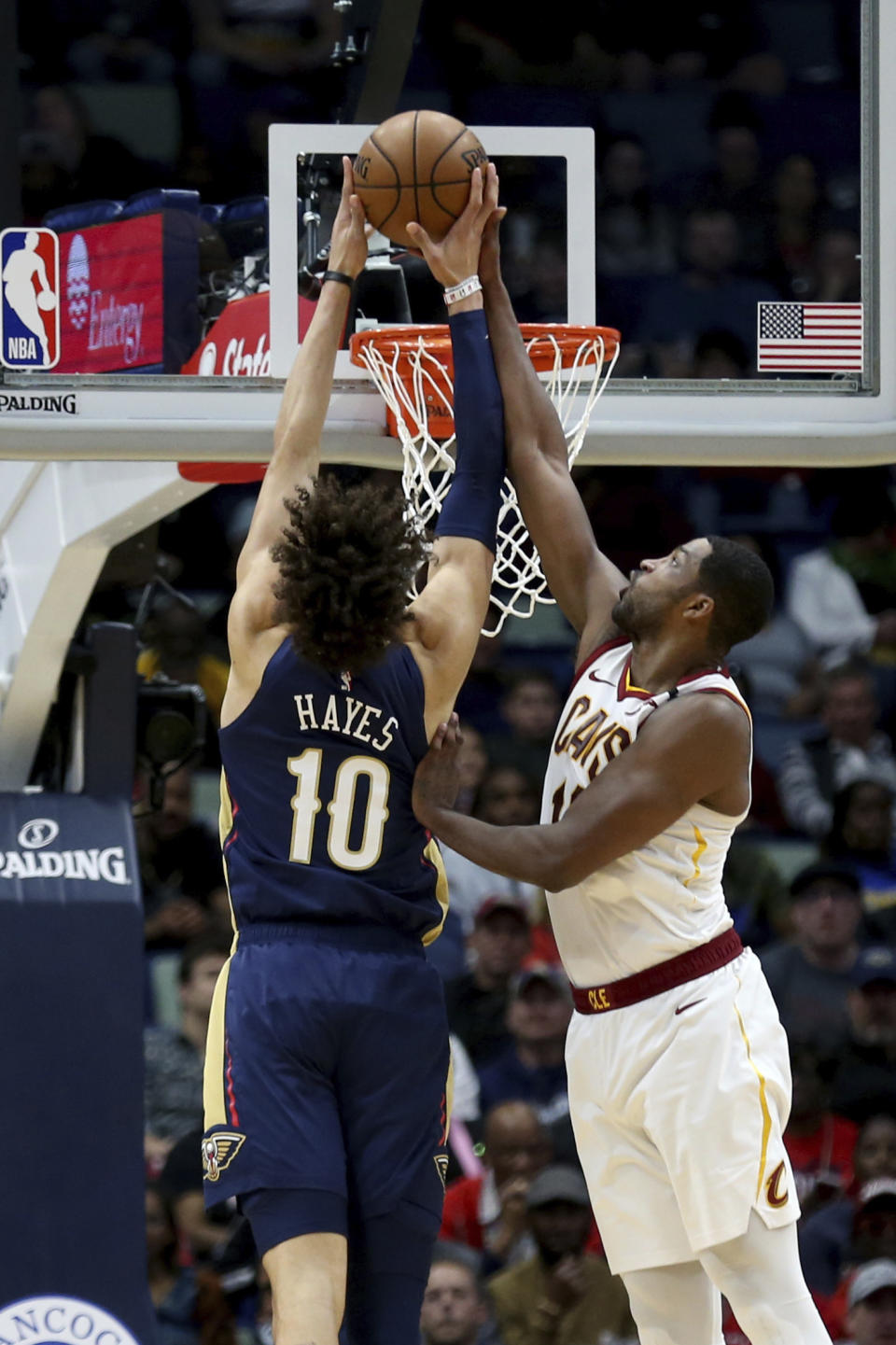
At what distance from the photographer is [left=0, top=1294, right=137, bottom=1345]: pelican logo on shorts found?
5504 mm

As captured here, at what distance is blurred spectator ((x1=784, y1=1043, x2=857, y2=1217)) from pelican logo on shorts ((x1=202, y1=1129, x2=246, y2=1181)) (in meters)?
4.02

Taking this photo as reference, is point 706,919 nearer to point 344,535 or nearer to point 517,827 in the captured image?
point 517,827

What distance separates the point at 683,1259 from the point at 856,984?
12.8ft

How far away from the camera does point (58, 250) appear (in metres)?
4.65

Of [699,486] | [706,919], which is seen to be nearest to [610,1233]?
[706,919]

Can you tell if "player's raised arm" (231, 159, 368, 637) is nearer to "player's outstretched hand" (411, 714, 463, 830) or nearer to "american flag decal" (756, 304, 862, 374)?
"player's outstretched hand" (411, 714, 463, 830)

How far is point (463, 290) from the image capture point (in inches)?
159

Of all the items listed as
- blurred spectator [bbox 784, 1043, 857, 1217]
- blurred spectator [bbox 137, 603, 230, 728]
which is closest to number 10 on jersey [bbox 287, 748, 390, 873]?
blurred spectator [bbox 784, 1043, 857, 1217]

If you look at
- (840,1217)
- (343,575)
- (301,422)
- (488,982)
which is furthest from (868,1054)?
(343,575)

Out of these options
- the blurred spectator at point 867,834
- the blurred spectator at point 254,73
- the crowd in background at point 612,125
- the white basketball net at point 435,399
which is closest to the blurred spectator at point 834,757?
the blurred spectator at point 867,834

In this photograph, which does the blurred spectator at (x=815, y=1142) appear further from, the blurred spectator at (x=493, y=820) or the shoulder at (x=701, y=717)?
the shoulder at (x=701, y=717)

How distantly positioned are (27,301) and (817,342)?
5.61 feet

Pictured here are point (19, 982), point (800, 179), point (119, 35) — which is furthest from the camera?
point (119, 35)

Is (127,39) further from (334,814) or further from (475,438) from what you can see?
(334,814)
